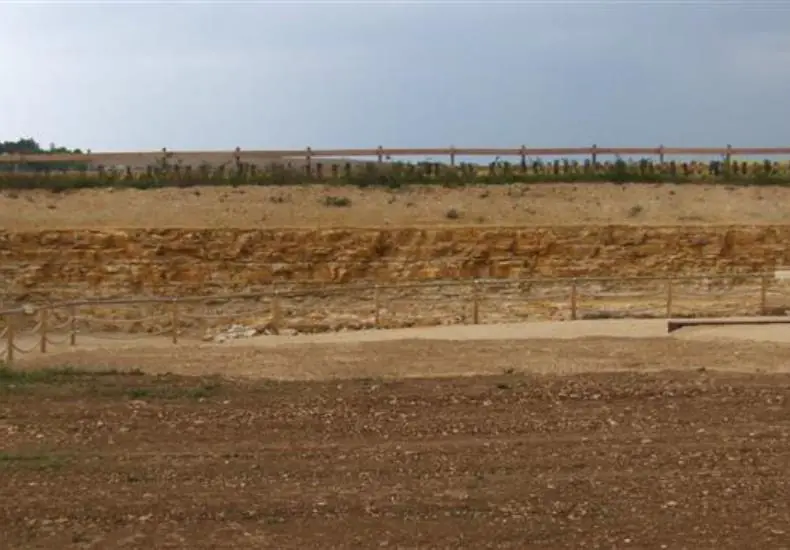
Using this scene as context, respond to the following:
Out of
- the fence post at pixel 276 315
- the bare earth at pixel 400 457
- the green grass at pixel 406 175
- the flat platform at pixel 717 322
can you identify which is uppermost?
the green grass at pixel 406 175

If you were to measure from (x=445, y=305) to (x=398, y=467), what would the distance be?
19.1 metres

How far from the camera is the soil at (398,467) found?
237 inches

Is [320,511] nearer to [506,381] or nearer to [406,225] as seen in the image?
[506,381]

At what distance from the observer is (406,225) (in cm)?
3030

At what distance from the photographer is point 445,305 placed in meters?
26.4

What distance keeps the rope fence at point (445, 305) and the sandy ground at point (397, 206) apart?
377 cm

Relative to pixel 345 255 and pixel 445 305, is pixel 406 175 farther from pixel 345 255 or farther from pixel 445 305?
pixel 445 305

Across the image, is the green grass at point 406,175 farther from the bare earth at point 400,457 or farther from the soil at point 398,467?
the soil at point 398,467

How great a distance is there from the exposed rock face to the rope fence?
1315 millimetres

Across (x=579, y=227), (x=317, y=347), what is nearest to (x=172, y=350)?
(x=317, y=347)

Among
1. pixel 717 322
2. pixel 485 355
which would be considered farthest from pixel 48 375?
pixel 717 322

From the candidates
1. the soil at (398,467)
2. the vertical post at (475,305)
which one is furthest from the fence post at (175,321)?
the soil at (398,467)

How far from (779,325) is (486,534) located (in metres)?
15.7

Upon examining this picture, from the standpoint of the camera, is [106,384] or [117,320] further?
[117,320]
